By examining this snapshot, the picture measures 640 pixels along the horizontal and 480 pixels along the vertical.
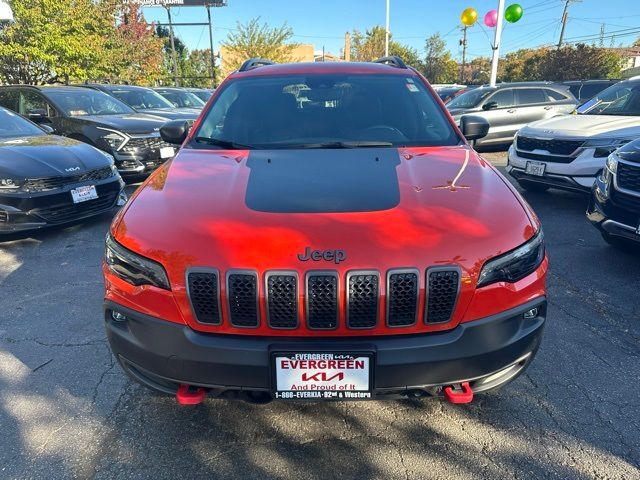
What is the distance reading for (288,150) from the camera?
273 cm

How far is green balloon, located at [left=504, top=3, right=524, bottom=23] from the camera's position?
47.3 ft

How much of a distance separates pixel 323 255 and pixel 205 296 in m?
0.50

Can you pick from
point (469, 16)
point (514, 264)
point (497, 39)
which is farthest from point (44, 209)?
point (469, 16)

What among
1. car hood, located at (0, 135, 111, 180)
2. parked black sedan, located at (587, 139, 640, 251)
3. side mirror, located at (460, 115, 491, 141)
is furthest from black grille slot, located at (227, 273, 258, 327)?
car hood, located at (0, 135, 111, 180)

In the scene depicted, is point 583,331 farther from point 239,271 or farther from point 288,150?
point 239,271

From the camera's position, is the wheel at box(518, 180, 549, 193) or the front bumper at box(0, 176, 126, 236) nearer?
the front bumper at box(0, 176, 126, 236)

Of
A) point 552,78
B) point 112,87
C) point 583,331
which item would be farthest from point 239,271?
point 552,78

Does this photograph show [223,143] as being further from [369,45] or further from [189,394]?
[369,45]

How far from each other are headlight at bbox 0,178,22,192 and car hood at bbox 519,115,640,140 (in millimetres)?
6367

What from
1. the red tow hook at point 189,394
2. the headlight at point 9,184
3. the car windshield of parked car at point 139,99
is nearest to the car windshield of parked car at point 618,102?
the red tow hook at point 189,394

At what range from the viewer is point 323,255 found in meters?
1.74

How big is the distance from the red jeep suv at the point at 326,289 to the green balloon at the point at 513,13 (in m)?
15.0

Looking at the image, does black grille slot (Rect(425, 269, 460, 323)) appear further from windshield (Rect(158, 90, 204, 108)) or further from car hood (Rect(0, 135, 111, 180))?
windshield (Rect(158, 90, 204, 108))

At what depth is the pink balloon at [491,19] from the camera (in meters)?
15.1
